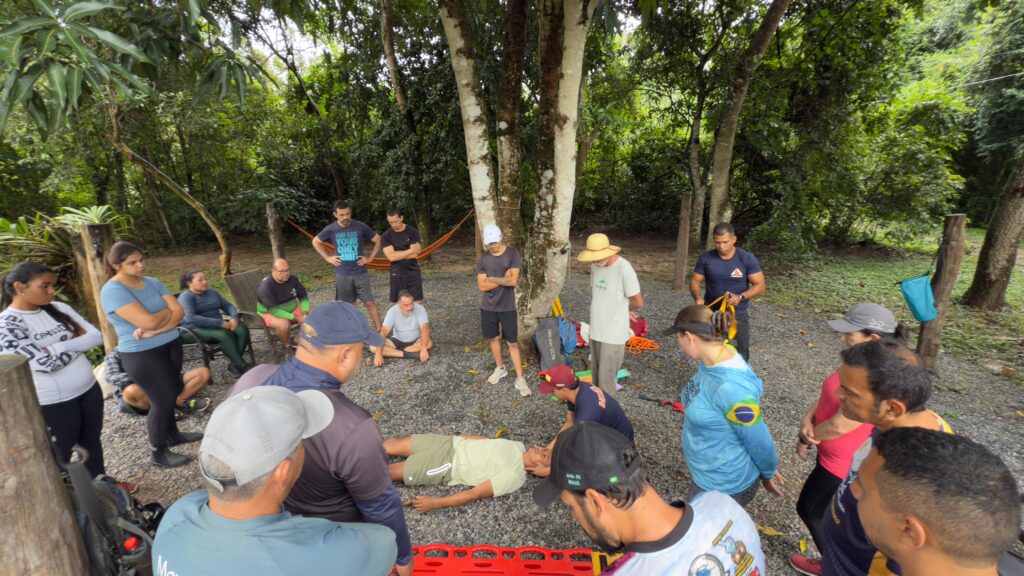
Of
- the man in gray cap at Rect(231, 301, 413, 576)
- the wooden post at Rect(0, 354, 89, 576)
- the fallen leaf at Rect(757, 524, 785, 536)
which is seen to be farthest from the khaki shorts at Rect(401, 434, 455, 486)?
the fallen leaf at Rect(757, 524, 785, 536)

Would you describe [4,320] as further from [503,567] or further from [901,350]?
[901,350]

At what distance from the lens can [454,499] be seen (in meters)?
2.44

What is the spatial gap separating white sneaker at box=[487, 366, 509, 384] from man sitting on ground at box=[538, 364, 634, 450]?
A: 137 centimetres

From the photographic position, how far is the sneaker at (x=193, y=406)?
3.47m

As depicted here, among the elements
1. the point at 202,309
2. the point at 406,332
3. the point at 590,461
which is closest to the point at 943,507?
the point at 590,461

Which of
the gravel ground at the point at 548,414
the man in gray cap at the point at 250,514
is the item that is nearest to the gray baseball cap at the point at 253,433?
the man in gray cap at the point at 250,514

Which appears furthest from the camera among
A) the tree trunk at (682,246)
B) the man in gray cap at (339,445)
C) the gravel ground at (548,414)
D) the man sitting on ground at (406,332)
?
the tree trunk at (682,246)

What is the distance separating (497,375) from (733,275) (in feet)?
7.32

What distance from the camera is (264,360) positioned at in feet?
14.7

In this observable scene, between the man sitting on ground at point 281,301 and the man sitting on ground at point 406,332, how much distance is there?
0.86 meters

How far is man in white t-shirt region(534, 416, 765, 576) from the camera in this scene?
922mm

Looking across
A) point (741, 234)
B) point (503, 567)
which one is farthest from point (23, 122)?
point (741, 234)

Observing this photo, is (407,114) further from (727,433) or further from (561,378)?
(727,433)

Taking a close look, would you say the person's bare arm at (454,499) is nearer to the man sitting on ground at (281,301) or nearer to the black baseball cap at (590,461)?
the black baseball cap at (590,461)
